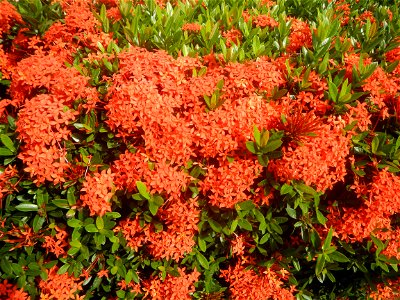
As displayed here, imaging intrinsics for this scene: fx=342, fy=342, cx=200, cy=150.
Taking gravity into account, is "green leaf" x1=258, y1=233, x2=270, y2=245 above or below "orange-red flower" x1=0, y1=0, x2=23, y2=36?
below

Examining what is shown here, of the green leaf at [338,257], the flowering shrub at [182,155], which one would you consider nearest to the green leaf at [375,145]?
the flowering shrub at [182,155]

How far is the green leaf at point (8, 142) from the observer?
2.41 metres

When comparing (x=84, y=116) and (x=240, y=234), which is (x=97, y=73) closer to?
(x=84, y=116)

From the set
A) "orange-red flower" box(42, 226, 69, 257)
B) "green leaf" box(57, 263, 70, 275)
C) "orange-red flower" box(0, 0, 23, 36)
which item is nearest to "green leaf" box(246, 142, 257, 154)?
"orange-red flower" box(42, 226, 69, 257)

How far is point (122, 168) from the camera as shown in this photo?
96.3 inches

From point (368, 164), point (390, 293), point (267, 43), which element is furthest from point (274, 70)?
point (390, 293)

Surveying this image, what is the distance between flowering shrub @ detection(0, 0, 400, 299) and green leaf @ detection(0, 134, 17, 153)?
0.04 feet

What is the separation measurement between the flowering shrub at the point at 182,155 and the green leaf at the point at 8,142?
0.04ft

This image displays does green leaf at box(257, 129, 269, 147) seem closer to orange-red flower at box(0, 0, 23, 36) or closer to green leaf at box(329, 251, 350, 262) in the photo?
green leaf at box(329, 251, 350, 262)

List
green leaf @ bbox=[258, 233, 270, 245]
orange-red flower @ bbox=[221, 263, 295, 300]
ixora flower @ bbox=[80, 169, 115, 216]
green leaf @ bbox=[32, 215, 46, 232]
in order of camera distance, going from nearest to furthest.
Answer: ixora flower @ bbox=[80, 169, 115, 216], green leaf @ bbox=[32, 215, 46, 232], green leaf @ bbox=[258, 233, 270, 245], orange-red flower @ bbox=[221, 263, 295, 300]

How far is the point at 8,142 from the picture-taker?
8.00ft

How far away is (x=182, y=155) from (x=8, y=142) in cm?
124

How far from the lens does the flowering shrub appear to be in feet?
7.94

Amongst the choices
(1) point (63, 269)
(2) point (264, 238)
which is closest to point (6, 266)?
(1) point (63, 269)
